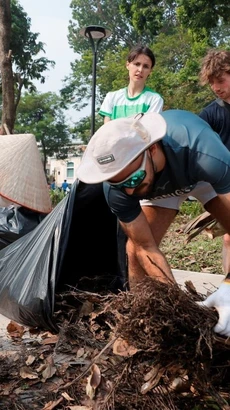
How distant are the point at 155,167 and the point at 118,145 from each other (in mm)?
276

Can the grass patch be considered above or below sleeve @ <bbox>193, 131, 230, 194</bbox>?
below

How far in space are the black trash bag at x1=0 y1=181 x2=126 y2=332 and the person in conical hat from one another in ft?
1.72

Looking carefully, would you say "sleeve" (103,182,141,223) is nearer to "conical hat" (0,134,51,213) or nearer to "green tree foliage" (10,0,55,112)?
"conical hat" (0,134,51,213)

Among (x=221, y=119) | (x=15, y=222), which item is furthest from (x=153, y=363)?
(x=15, y=222)

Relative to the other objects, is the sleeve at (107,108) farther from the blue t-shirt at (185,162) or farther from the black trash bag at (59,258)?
the blue t-shirt at (185,162)

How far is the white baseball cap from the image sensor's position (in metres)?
2.18

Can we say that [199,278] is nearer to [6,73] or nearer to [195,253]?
[195,253]

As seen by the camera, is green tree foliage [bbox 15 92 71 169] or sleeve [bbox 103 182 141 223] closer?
sleeve [bbox 103 182 141 223]

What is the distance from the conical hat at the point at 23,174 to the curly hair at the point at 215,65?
185 centimetres

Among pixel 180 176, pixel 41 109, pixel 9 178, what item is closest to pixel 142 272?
pixel 180 176

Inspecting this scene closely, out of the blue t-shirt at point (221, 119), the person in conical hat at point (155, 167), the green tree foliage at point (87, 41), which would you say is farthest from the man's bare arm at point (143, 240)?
the green tree foliage at point (87, 41)

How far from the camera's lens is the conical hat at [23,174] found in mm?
4531

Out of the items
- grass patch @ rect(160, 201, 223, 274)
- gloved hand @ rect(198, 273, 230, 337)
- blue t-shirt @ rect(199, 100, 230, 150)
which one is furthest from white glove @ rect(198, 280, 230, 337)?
grass patch @ rect(160, 201, 223, 274)

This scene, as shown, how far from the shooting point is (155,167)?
2395 millimetres
